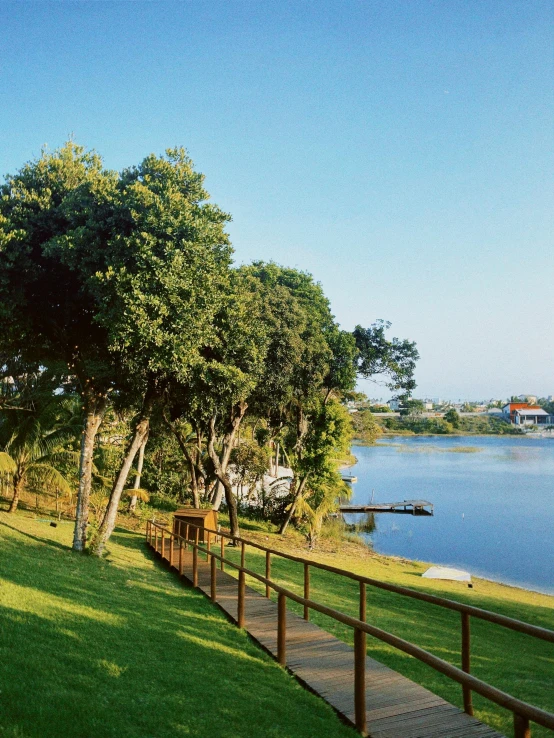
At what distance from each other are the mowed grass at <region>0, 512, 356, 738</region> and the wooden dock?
35.2 m

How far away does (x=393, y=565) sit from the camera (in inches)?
874

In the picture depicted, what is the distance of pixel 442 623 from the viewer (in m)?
11.9

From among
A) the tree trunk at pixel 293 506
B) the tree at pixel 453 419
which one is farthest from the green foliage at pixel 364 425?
the tree at pixel 453 419

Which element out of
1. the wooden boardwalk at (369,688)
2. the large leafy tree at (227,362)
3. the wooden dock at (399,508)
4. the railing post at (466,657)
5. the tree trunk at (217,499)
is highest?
the large leafy tree at (227,362)

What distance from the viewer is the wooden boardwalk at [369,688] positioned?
455 cm

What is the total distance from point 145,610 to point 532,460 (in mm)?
92572

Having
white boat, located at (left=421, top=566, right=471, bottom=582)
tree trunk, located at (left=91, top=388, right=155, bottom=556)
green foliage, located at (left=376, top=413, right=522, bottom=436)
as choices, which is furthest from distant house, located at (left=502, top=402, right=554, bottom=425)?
tree trunk, located at (left=91, top=388, right=155, bottom=556)

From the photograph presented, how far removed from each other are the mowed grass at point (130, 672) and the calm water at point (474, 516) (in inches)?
768

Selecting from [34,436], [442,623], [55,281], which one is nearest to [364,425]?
[34,436]

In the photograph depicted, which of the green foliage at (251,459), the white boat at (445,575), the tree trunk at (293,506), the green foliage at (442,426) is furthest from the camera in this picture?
the green foliage at (442,426)

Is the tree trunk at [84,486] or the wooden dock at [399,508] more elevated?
the tree trunk at [84,486]

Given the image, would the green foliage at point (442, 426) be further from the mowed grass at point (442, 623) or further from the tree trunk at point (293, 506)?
the mowed grass at point (442, 623)

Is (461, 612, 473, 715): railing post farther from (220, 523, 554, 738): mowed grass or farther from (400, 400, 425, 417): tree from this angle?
(400, 400, 425, 417): tree

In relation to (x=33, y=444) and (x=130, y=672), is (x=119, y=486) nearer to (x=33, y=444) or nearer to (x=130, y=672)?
(x=33, y=444)
